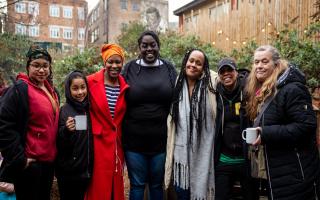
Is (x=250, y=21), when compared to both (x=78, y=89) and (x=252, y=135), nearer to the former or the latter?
(x=78, y=89)

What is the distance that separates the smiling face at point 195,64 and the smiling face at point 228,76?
0.84ft

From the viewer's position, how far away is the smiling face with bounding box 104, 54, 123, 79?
436 centimetres

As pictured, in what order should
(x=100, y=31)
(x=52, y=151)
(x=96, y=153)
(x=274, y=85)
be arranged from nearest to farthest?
(x=274, y=85) → (x=52, y=151) → (x=96, y=153) → (x=100, y=31)

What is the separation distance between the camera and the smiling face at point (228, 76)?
409 cm

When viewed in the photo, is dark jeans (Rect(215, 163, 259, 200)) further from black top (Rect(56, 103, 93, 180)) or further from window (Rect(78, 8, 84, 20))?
window (Rect(78, 8, 84, 20))

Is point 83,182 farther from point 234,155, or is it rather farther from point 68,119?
point 234,155

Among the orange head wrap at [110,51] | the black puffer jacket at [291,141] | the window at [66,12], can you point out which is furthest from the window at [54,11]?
the black puffer jacket at [291,141]

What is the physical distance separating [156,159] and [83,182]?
889mm

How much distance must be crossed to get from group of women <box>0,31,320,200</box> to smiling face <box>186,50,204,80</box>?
2cm

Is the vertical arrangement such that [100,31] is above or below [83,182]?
above

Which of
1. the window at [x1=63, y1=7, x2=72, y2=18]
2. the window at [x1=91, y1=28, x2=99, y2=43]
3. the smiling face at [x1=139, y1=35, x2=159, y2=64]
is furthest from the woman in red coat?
the window at [x1=63, y1=7, x2=72, y2=18]

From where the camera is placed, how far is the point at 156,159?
439cm

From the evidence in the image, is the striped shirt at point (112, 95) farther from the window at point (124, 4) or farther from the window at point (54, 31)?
the window at point (54, 31)

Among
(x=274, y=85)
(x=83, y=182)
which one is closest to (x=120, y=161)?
(x=83, y=182)
